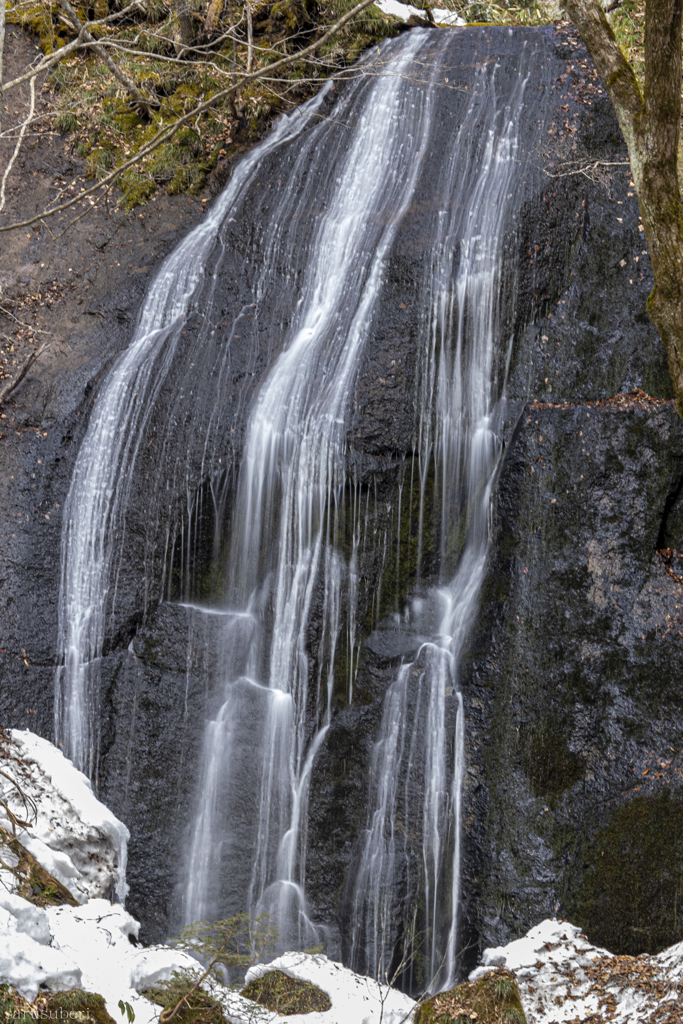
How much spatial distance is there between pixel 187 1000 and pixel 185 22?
10.4 meters

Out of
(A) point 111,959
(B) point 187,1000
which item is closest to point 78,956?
(A) point 111,959

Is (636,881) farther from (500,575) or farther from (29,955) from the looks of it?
(29,955)

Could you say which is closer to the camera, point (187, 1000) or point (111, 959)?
point (187, 1000)

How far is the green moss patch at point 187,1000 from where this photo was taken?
15.4 feet

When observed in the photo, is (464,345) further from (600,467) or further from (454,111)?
(454,111)

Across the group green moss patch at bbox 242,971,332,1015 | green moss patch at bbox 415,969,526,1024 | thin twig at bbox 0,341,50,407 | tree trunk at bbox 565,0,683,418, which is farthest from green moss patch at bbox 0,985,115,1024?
thin twig at bbox 0,341,50,407

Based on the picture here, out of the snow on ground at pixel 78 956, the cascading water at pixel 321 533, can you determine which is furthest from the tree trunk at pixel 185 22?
the snow on ground at pixel 78 956

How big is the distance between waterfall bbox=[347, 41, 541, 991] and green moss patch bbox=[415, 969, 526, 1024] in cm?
74

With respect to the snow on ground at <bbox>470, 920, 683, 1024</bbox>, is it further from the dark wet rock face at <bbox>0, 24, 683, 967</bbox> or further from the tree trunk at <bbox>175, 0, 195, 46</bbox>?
the tree trunk at <bbox>175, 0, 195, 46</bbox>

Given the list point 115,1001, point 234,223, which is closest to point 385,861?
point 115,1001

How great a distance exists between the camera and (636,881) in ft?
18.7

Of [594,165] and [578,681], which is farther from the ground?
[594,165]

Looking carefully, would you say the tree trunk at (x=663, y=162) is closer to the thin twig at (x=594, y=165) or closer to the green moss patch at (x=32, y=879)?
the thin twig at (x=594, y=165)

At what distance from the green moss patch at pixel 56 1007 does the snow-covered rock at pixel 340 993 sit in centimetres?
122
